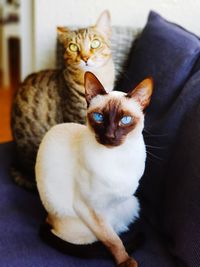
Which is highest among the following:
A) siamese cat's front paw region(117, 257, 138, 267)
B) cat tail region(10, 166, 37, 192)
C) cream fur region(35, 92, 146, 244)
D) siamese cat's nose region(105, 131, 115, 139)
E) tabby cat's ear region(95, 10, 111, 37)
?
tabby cat's ear region(95, 10, 111, 37)

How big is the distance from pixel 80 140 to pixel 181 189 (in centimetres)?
31

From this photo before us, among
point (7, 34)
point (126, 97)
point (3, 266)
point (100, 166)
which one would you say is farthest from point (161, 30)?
point (7, 34)

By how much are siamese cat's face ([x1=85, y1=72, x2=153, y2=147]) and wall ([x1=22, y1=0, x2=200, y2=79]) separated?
26.7 inches

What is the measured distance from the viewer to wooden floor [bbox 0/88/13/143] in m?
2.60

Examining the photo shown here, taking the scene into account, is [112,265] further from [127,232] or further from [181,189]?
[181,189]

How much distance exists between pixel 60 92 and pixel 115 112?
53cm

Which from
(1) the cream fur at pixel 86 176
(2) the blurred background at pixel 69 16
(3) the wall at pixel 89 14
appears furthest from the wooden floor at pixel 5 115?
(1) the cream fur at pixel 86 176

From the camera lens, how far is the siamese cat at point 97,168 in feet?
2.88

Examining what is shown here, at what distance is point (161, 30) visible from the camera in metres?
1.30

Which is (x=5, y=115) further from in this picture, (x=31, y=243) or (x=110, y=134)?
(x=110, y=134)

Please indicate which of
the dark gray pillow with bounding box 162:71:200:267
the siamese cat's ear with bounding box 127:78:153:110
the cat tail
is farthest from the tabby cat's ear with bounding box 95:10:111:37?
the cat tail

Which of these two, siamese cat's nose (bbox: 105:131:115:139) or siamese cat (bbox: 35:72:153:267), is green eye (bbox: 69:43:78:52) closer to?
siamese cat (bbox: 35:72:153:267)

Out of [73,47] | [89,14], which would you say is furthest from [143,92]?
[89,14]

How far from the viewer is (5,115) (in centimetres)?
290
